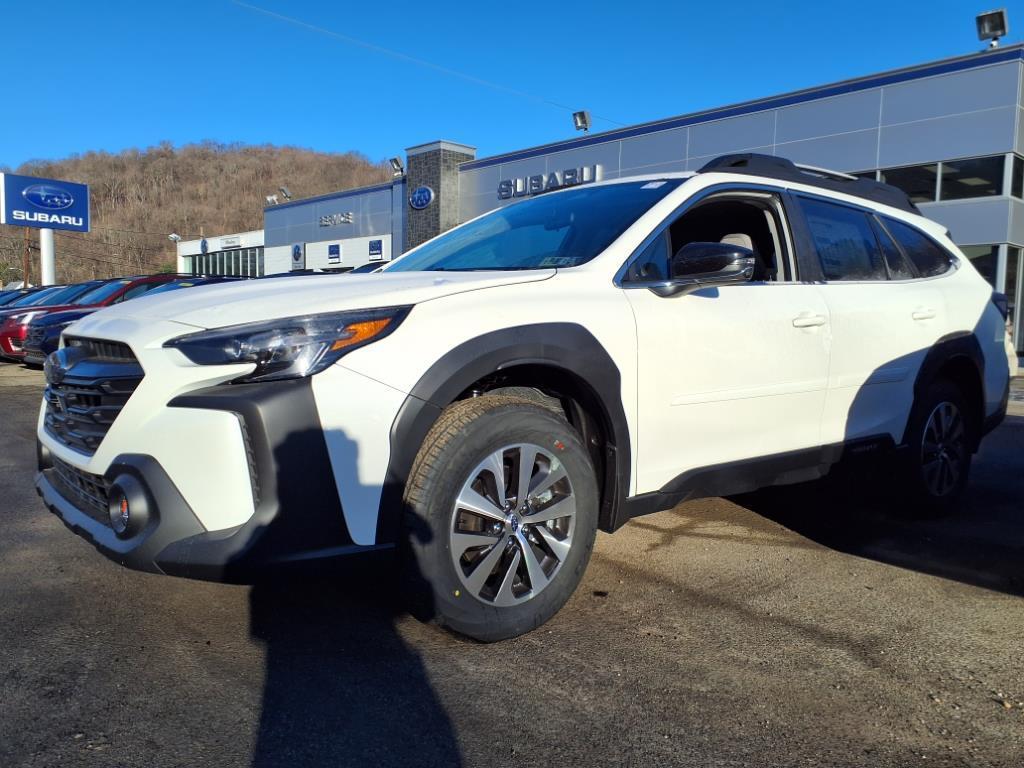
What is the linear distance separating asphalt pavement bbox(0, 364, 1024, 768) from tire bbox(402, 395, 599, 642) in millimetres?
164

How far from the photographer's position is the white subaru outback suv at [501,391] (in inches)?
96.7

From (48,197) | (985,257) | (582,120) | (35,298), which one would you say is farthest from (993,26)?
(48,197)

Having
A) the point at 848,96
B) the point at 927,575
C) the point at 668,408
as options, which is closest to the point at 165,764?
the point at 668,408

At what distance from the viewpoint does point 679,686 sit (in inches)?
104

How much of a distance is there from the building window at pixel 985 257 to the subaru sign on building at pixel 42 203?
30.7m

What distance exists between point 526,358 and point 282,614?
1.41m

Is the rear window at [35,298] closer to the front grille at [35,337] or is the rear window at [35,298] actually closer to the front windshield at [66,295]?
the front windshield at [66,295]

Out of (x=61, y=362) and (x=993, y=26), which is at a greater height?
(x=993, y=26)

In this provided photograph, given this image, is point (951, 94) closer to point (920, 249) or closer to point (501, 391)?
point (920, 249)

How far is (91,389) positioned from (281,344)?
804 millimetres


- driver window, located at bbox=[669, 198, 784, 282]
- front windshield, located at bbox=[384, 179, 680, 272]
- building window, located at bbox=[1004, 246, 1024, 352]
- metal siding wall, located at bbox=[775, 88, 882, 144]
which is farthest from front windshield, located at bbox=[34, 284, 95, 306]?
building window, located at bbox=[1004, 246, 1024, 352]

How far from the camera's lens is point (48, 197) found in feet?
107

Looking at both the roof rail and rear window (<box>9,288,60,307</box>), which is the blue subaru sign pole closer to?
rear window (<box>9,288,60,307</box>)

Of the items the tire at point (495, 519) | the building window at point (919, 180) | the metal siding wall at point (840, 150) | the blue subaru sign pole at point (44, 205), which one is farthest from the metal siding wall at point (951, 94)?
the blue subaru sign pole at point (44, 205)
